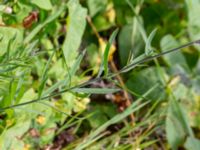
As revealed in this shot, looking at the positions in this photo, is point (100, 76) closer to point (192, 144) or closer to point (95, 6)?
point (95, 6)

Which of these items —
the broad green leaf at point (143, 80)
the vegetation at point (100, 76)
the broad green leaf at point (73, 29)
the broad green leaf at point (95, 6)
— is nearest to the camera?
the vegetation at point (100, 76)

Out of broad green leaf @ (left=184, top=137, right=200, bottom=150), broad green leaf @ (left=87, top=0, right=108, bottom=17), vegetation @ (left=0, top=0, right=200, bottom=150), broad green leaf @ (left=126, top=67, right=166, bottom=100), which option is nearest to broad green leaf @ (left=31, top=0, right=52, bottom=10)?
vegetation @ (left=0, top=0, right=200, bottom=150)

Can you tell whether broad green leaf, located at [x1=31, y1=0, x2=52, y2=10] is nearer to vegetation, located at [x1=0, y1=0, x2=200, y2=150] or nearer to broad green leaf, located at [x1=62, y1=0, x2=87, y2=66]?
vegetation, located at [x1=0, y1=0, x2=200, y2=150]

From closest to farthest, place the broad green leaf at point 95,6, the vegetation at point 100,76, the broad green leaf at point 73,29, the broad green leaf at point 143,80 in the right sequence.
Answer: the vegetation at point 100,76, the broad green leaf at point 73,29, the broad green leaf at point 95,6, the broad green leaf at point 143,80

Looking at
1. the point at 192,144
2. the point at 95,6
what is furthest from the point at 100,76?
the point at 192,144

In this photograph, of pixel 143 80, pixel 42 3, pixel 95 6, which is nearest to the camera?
pixel 42 3

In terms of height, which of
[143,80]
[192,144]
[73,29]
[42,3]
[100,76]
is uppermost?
[42,3]

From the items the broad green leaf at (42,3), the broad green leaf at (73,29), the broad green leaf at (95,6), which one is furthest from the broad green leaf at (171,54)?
the broad green leaf at (42,3)

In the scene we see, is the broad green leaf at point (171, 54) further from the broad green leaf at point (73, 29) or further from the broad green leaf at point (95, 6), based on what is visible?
the broad green leaf at point (73, 29)
